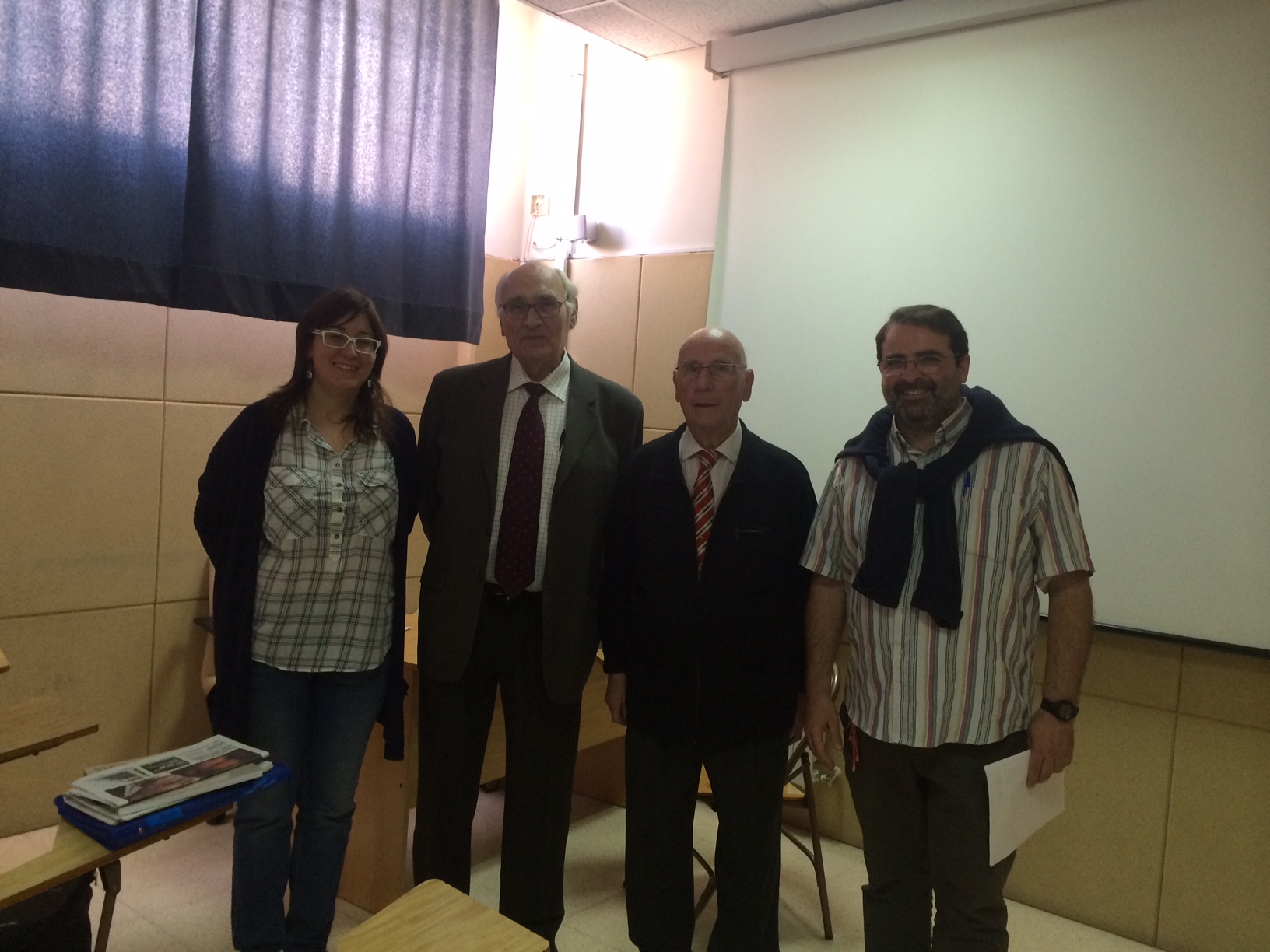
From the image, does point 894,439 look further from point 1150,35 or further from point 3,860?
point 3,860

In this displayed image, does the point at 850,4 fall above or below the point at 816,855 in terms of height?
above

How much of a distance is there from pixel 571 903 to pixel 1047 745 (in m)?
1.50

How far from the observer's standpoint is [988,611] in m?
1.73

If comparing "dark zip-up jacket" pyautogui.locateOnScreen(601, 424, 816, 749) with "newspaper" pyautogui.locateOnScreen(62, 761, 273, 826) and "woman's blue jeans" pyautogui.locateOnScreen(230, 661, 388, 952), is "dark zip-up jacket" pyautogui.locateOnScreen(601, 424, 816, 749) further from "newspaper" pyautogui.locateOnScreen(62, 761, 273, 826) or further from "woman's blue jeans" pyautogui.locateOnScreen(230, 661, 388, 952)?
"newspaper" pyautogui.locateOnScreen(62, 761, 273, 826)

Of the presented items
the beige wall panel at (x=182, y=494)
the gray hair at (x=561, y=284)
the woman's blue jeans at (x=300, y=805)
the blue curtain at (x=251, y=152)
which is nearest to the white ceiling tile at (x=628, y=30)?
the blue curtain at (x=251, y=152)

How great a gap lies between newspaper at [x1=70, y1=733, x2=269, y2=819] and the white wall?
7.99ft

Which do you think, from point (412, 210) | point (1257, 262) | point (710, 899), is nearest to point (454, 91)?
point (412, 210)

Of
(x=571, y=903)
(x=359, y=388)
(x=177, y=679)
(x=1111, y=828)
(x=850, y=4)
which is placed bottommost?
(x=571, y=903)

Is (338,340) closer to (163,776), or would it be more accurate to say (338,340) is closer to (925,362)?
(163,776)

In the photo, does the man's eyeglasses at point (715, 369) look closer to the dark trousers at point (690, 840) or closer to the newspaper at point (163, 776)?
the dark trousers at point (690, 840)

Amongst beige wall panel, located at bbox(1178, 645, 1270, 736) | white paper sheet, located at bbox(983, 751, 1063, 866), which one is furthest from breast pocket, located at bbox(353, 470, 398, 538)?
beige wall panel, located at bbox(1178, 645, 1270, 736)

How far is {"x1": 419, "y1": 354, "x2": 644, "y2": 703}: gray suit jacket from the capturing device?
2043 mm

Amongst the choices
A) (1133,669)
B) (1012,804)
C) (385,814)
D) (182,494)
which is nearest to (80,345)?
(182,494)

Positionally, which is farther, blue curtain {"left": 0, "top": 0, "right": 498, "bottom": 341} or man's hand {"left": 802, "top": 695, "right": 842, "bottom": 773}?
blue curtain {"left": 0, "top": 0, "right": 498, "bottom": 341}
